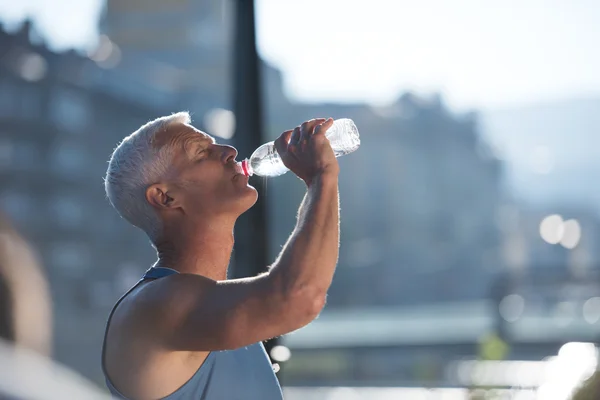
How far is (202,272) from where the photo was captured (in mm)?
906

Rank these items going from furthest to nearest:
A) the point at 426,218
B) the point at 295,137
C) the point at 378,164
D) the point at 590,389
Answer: the point at 426,218 → the point at 378,164 → the point at 590,389 → the point at 295,137

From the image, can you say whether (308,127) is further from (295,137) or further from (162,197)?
(162,197)

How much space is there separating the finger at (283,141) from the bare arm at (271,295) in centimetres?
7

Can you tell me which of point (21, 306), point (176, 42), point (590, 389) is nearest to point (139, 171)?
point (21, 306)

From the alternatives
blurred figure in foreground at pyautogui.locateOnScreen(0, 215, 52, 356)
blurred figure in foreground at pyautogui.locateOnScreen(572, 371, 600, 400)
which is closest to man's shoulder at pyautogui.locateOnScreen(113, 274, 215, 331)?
blurred figure in foreground at pyautogui.locateOnScreen(0, 215, 52, 356)

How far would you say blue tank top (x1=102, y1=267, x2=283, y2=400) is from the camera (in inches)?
33.3

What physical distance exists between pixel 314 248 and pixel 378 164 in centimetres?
2108

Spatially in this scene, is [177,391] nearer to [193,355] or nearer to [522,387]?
[193,355]

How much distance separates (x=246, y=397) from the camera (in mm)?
886

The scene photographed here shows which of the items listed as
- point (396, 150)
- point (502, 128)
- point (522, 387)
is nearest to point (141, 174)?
point (522, 387)

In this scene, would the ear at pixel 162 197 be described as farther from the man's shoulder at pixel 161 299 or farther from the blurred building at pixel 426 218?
the blurred building at pixel 426 218

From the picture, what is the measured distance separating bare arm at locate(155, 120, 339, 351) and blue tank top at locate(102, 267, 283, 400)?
0.07 meters

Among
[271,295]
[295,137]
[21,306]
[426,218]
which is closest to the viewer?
[271,295]

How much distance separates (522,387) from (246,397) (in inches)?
79.7
